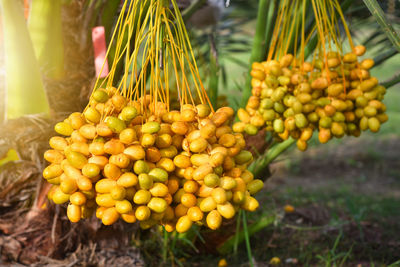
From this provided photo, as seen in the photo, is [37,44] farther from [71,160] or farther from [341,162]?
[341,162]

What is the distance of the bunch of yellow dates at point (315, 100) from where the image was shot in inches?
49.9

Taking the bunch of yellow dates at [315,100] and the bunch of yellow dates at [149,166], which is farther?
the bunch of yellow dates at [315,100]

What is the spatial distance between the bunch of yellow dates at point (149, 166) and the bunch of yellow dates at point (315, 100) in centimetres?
37

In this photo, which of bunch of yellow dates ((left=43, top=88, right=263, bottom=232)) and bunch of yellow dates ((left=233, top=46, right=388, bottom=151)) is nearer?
bunch of yellow dates ((left=43, top=88, right=263, bottom=232))

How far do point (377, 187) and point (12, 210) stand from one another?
112 inches

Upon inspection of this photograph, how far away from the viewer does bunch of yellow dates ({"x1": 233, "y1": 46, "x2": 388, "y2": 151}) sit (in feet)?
4.16

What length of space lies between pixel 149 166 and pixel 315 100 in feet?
1.95

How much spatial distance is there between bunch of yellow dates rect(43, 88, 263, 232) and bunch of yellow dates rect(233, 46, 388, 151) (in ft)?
1.21

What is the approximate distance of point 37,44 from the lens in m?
1.50

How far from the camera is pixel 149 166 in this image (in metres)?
0.91

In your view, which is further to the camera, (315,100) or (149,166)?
(315,100)

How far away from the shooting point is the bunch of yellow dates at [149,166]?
0.87m

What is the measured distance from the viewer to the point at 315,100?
129 cm

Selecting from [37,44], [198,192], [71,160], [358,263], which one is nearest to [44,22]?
[37,44]
